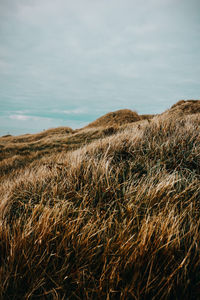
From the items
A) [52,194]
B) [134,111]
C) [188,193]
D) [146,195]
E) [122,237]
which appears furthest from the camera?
[134,111]

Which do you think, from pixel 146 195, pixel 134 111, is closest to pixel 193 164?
pixel 146 195

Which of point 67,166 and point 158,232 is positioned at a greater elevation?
point 67,166

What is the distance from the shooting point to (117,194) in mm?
1997

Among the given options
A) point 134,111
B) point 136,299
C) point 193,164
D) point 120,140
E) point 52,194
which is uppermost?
point 134,111

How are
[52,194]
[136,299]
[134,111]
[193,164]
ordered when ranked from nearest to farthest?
[136,299], [52,194], [193,164], [134,111]

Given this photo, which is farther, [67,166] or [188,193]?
[67,166]

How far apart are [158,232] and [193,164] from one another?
1.66 meters

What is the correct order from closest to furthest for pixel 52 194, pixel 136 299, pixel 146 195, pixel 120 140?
pixel 136 299 < pixel 146 195 < pixel 52 194 < pixel 120 140

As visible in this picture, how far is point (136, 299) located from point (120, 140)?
275cm

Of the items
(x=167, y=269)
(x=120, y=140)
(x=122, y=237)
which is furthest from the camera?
(x=120, y=140)

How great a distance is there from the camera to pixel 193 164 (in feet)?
8.57

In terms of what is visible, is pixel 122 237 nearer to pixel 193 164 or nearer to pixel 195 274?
pixel 195 274

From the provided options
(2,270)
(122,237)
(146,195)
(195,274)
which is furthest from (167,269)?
(2,270)

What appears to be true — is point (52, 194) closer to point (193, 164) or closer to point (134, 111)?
point (193, 164)
